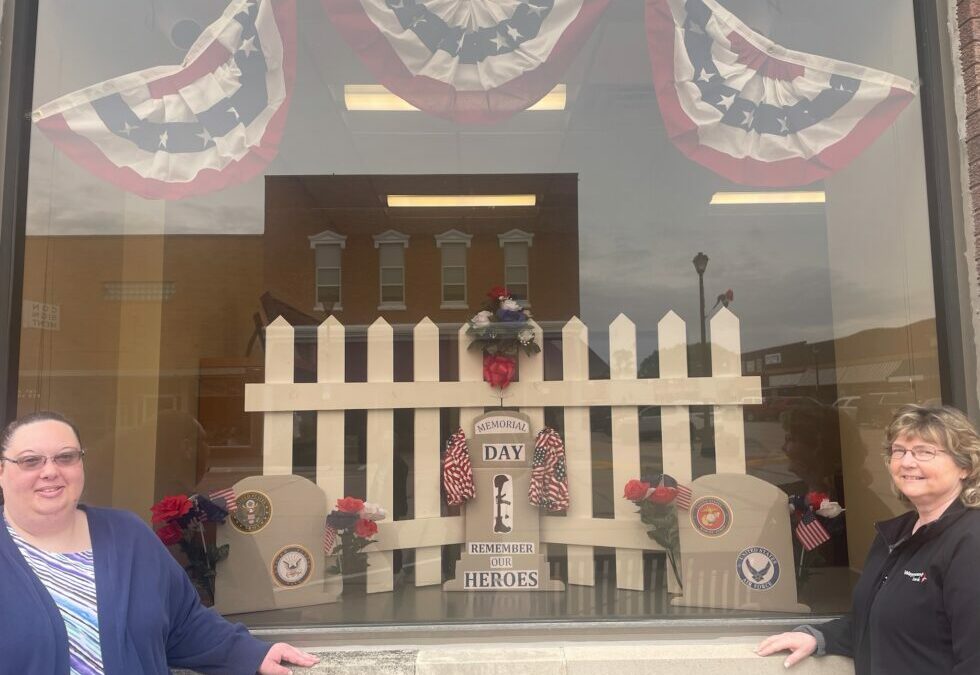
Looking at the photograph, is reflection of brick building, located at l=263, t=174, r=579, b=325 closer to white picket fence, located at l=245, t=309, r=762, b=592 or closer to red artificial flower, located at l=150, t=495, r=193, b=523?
white picket fence, located at l=245, t=309, r=762, b=592

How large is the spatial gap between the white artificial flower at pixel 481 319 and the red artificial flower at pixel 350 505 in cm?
122

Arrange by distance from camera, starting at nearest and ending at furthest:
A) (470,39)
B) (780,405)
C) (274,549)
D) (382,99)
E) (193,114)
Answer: (193,114), (470,39), (274,549), (382,99), (780,405)

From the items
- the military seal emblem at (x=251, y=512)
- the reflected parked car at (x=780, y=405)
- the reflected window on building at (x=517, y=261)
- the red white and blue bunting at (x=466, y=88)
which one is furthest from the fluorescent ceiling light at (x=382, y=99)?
the military seal emblem at (x=251, y=512)

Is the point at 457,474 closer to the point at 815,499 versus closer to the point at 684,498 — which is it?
the point at 684,498

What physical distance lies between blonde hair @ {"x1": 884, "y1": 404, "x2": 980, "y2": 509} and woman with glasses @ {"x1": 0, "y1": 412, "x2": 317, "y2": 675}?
8.22ft

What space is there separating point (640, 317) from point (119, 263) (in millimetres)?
3282

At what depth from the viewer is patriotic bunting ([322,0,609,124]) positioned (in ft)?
11.1

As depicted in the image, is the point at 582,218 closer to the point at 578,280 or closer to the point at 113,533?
the point at 578,280

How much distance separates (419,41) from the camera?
133 inches

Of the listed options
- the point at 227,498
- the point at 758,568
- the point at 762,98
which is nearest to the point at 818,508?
the point at 758,568

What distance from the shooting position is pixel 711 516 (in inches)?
144

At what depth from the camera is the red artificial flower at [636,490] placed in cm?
386

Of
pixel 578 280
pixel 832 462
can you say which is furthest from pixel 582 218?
pixel 832 462

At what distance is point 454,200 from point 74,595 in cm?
317
